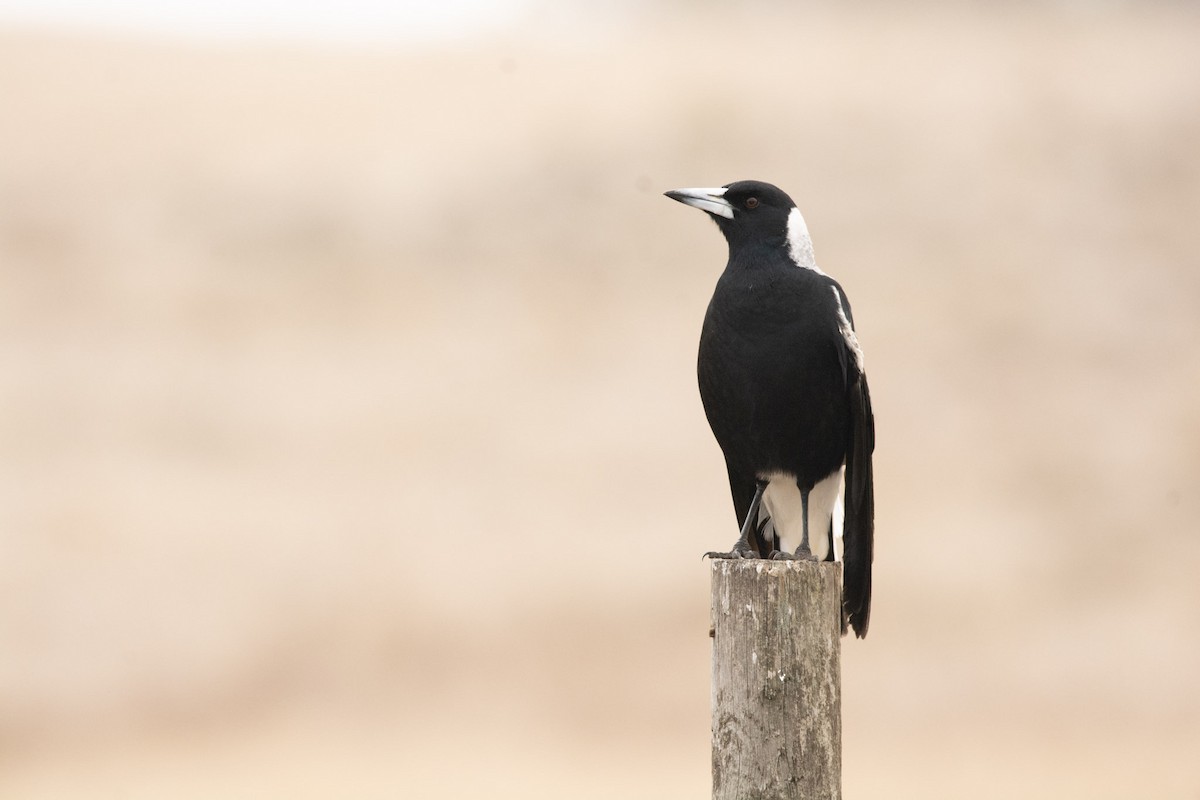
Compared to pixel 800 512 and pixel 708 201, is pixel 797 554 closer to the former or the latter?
pixel 800 512

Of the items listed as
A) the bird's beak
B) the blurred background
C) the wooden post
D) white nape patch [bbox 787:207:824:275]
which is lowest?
the wooden post

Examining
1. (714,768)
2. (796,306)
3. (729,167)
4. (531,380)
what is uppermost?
(729,167)

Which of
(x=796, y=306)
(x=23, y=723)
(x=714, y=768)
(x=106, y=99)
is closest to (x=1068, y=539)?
(x=23, y=723)

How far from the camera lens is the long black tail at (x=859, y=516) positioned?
4863 mm

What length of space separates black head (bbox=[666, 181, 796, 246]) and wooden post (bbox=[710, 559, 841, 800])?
1658mm

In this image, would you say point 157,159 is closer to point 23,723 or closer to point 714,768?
point 23,723

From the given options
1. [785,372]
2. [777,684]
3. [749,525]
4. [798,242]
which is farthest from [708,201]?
[777,684]

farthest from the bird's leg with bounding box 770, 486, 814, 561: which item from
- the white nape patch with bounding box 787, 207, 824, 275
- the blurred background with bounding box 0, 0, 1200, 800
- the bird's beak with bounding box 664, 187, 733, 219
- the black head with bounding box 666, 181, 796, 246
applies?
the blurred background with bounding box 0, 0, 1200, 800

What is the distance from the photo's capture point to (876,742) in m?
13.1

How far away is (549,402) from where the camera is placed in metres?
16.8

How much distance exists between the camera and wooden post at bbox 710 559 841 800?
3.83 metres

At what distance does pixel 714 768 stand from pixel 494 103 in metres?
19.7

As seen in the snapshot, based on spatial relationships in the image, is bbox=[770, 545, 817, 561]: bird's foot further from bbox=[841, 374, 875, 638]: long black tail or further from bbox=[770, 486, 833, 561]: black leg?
bbox=[841, 374, 875, 638]: long black tail

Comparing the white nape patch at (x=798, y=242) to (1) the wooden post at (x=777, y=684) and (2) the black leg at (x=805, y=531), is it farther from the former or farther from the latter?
(1) the wooden post at (x=777, y=684)
